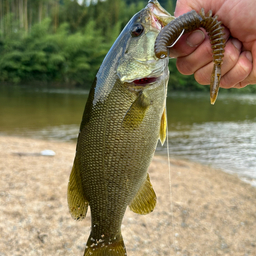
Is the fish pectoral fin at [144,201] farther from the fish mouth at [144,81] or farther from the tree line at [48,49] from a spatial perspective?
the tree line at [48,49]

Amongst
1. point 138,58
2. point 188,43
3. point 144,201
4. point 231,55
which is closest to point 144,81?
point 138,58

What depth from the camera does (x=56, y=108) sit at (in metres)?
17.7

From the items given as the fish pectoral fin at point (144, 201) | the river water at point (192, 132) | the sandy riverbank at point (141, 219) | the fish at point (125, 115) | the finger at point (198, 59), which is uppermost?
the finger at point (198, 59)

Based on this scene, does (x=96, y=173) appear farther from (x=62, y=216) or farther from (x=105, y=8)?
(x=105, y=8)

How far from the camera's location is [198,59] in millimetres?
1981

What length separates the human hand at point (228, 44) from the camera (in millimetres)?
1799

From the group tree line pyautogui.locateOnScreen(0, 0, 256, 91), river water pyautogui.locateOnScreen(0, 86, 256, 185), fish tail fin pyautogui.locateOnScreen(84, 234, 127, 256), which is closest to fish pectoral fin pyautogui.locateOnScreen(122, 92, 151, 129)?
fish tail fin pyautogui.locateOnScreen(84, 234, 127, 256)

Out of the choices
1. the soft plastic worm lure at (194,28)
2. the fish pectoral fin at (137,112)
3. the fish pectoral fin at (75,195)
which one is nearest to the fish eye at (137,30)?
the soft plastic worm lure at (194,28)

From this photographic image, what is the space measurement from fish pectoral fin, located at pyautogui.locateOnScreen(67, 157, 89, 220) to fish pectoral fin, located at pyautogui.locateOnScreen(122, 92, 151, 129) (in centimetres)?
52

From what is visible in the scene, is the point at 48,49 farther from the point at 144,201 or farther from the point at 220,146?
the point at 144,201

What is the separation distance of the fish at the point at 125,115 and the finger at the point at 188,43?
189 millimetres

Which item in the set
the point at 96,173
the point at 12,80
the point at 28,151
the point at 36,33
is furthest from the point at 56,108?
the point at 36,33

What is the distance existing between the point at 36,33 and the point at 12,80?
7408mm

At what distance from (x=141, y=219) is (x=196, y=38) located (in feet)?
10.8
